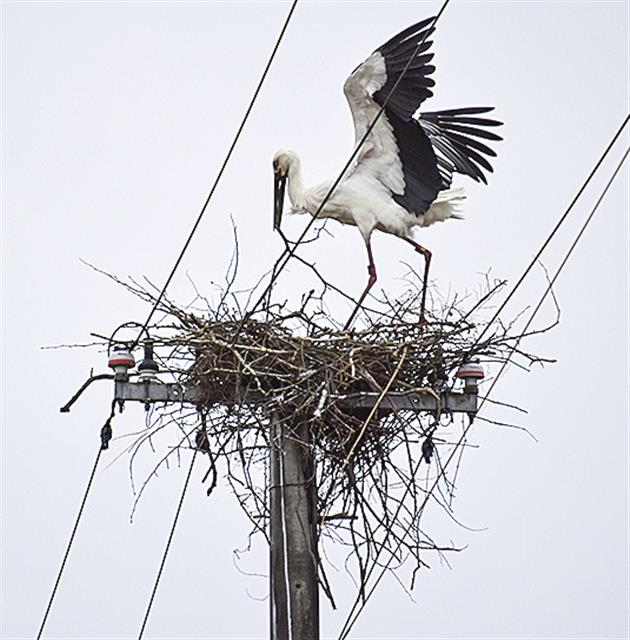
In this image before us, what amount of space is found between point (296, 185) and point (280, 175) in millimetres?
124

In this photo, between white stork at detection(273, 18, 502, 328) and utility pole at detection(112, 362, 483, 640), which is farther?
white stork at detection(273, 18, 502, 328)

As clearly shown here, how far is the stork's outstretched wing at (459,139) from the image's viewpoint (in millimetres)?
8305

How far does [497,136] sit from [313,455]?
2734mm

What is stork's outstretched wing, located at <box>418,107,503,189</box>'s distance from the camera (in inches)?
327

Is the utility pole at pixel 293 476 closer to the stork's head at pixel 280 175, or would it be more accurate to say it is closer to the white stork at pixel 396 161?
the white stork at pixel 396 161

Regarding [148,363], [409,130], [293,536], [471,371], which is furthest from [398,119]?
[293,536]


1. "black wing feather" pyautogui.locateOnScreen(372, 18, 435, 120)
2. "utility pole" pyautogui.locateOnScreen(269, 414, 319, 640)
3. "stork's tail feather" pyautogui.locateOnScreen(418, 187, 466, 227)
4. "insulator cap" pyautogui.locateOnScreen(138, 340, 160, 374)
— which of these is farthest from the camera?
"stork's tail feather" pyautogui.locateOnScreen(418, 187, 466, 227)

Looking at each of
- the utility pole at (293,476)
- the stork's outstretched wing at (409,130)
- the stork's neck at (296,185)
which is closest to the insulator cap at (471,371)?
the utility pole at (293,476)

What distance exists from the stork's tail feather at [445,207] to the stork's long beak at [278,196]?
0.78 meters

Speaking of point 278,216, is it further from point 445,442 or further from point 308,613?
point 308,613

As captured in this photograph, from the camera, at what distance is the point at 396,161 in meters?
8.01

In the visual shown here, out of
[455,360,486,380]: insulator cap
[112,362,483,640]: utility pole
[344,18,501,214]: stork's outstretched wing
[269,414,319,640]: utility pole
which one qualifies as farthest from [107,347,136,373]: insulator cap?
[344,18,501,214]: stork's outstretched wing

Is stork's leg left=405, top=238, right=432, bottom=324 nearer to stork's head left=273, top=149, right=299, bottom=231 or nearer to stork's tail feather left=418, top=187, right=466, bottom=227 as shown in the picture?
stork's tail feather left=418, top=187, right=466, bottom=227

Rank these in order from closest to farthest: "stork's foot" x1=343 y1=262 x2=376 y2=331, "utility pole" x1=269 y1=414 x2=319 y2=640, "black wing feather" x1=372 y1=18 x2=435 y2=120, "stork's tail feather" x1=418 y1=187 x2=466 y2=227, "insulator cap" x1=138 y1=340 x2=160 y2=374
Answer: "utility pole" x1=269 y1=414 x2=319 y2=640 → "insulator cap" x1=138 y1=340 x2=160 y2=374 → "stork's foot" x1=343 y1=262 x2=376 y2=331 → "black wing feather" x1=372 y1=18 x2=435 y2=120 → "stork's tail feather" x1=418 y1=187 x2=466 y2=227
